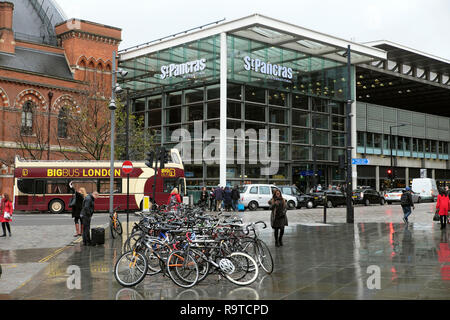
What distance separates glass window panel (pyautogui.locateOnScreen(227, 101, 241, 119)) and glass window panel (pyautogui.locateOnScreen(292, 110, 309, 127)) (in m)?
6.89

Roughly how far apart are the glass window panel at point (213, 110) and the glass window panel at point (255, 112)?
2.65m

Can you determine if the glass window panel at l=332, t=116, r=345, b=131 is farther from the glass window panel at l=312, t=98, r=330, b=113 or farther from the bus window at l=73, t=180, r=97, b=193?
the bus window at l=73, t=180, r=97, b=193

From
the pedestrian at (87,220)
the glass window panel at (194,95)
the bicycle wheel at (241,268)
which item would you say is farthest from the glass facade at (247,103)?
the bicycle wheel at (241,268)

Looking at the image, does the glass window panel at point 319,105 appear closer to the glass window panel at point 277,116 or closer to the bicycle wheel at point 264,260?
the glass window panel at point 277,116

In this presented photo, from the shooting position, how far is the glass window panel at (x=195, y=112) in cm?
4353

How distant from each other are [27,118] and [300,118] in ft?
84.3

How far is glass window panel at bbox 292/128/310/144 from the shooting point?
4638cm

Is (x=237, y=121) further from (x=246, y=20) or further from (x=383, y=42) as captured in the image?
(x=383, y=42)

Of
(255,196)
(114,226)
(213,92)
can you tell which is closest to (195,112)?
(213,92)

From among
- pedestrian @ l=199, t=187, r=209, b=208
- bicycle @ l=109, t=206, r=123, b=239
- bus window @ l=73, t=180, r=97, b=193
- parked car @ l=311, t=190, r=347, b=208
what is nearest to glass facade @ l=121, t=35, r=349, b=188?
parked car @ l=311, t=190, r=347, b=208

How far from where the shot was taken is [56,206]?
3081 cm

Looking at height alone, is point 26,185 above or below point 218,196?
above

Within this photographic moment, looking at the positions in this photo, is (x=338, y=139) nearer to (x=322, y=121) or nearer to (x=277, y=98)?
(x=322, y=121)
